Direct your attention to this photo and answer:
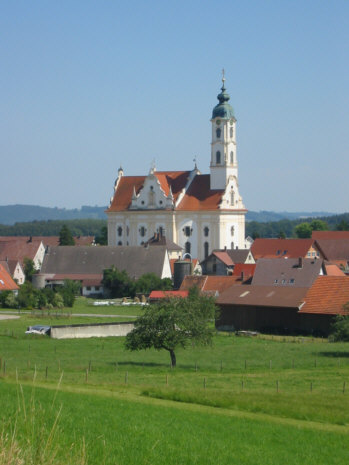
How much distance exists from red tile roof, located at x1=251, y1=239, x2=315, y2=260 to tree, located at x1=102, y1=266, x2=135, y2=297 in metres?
15.0

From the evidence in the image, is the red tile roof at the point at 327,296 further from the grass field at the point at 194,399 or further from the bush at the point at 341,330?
the grass field at the point at 194,399

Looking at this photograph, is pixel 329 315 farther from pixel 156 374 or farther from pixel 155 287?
pixel 155 287

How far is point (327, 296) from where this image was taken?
143 feet

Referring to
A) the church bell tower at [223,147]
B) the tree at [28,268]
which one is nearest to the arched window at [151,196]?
the church bell tower at [223,147]

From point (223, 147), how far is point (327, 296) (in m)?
47.9

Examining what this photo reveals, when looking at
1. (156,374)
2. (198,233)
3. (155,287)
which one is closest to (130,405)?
(156,374)

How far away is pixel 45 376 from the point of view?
24922 mm

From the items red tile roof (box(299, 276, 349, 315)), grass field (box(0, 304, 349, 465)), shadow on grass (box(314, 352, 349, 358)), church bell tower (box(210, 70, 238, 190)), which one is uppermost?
church bell tower (box(210, 70, 238, 190))

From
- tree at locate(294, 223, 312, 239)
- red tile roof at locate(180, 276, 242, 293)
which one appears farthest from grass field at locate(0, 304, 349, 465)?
tree at locate(294, 223, 312, 239)

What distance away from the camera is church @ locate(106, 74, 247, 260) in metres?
87.4

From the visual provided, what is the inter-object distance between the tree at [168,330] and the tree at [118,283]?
36753mm

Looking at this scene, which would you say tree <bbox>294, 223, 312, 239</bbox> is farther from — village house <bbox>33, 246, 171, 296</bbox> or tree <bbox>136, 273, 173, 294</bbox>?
tree <bbox>136, 273, 173, 294</bbox>

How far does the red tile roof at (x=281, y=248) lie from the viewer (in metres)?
78.4

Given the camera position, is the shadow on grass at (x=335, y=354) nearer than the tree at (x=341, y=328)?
Yes
